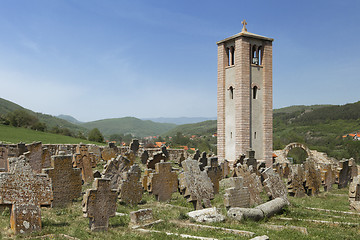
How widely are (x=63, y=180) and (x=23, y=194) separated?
10.4 ft

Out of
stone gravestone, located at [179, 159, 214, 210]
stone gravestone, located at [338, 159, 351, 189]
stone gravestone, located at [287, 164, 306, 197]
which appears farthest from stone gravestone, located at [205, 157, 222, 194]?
stone gravestone, located at [338, 159, 351, 189]

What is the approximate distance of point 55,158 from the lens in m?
10.0

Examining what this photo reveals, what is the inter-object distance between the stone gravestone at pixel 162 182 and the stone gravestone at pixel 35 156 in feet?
19.8

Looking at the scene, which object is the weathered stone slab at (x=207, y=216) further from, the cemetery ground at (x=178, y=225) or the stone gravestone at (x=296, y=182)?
the stone gravestone at (x=296, y=182)

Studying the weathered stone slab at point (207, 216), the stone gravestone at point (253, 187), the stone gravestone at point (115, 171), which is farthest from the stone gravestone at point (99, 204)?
the stone gravestone at point (253, 187)

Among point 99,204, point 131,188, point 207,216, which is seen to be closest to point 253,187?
point 207,216

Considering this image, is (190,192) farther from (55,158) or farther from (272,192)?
(55,158)

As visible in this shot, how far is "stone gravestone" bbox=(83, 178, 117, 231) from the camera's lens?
7.50 m

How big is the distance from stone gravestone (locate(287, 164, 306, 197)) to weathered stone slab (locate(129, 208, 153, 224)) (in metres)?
7.92

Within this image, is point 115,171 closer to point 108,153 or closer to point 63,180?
point 63,180

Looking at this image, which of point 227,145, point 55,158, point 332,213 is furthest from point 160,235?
point 227,145

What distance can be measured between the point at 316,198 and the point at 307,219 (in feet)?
18.0

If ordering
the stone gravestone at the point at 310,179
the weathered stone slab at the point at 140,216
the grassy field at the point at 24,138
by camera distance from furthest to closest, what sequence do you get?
the grassy field at the point at 24,138 → the stone gravestone at the point at 310,179 → the weathered stone slab at the point at 140,216

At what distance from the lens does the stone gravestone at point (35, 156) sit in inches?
578
